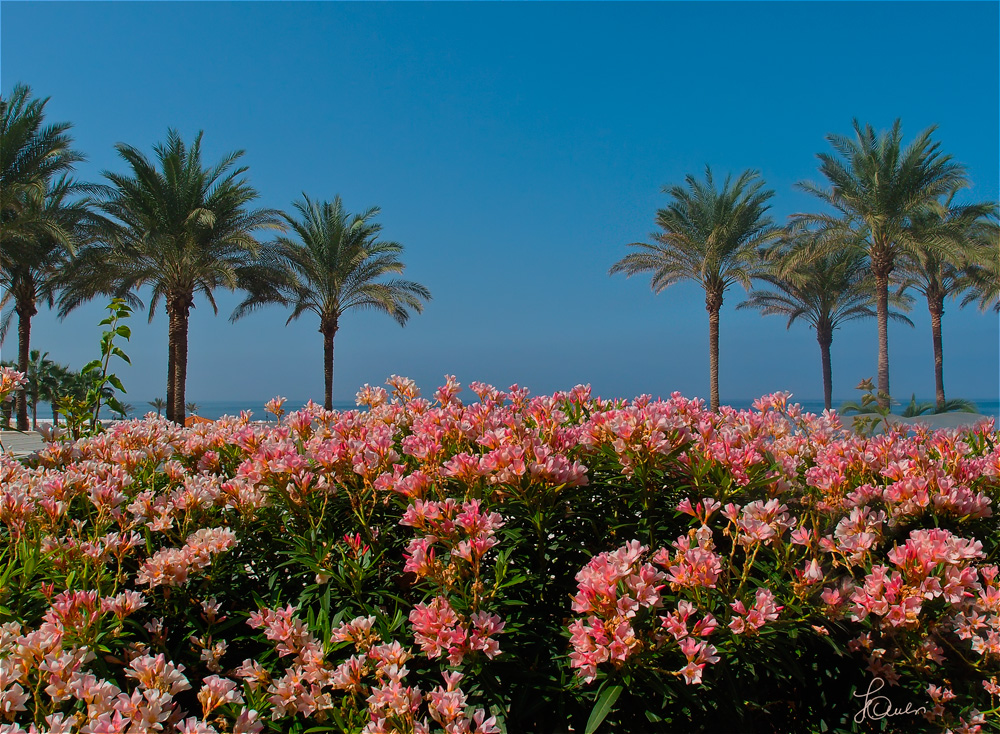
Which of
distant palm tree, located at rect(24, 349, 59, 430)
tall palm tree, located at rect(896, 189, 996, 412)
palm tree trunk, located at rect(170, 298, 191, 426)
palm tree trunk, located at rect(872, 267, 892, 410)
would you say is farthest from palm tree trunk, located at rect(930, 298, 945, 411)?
distant palm tree, located at rect(24, 349, 59, 430)

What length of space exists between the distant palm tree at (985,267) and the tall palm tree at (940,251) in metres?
0.23

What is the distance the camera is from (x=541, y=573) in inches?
72.5

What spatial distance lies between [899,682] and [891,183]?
888 inches

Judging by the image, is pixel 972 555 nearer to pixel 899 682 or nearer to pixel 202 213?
pixel 899 682

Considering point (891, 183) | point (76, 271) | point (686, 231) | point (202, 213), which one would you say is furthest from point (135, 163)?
point (891, 183)

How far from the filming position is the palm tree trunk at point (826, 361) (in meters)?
27.9

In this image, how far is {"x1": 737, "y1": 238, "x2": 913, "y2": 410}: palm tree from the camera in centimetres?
2461

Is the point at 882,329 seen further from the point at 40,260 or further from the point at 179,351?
the point at 40,260

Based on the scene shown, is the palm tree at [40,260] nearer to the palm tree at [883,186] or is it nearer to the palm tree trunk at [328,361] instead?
the palm tree trunk at [328,361]

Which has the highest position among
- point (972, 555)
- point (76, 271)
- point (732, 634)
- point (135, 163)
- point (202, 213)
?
point (135, 163)

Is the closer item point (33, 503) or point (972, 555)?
point (972, 555)

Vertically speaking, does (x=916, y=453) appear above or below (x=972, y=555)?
above

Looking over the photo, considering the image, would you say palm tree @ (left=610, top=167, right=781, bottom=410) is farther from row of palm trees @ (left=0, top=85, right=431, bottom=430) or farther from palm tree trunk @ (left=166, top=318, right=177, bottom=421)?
palm tree trunk @ (left=166, top=318, right=177, bottom=421)
